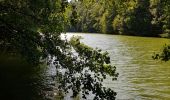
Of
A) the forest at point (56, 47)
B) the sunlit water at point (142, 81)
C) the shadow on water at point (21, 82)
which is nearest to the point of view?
the forest at point (56, 47)

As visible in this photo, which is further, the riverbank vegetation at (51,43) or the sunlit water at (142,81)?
the sunlit water at (142,81)

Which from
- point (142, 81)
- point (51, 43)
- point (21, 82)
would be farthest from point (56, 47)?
point (142, 81)

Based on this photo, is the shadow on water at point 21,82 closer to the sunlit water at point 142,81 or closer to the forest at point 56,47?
the forest at point 56,47

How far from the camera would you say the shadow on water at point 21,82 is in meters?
19.1

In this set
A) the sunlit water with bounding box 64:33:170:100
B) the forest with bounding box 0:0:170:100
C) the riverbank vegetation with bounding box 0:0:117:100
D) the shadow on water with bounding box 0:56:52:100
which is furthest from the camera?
the sunlit water with bounding box 64:33:170:100

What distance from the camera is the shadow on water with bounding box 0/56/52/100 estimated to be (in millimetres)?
19070

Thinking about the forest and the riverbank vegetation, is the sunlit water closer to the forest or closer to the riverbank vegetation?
the forest

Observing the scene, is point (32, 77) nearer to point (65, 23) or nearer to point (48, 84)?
point (48, 84)

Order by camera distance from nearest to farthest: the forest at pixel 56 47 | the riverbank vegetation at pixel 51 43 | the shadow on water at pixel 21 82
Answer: the forest at pixel 56 47
the riverbank vegetation at pixel 51 43
the shadow on water at pixel 21 82

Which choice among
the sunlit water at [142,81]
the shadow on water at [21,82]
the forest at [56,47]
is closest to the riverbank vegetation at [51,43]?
the forest at [56,47]

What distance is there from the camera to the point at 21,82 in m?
23.1

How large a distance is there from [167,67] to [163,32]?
54315 millimetres

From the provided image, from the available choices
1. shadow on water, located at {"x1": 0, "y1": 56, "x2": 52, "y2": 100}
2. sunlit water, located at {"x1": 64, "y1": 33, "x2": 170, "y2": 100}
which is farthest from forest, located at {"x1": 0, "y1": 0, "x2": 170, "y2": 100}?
sunlit water, located at {"x1": 64, "y1": 33, "x2": 170, "y2": 100}

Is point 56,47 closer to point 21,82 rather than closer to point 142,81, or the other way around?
point 21,82
